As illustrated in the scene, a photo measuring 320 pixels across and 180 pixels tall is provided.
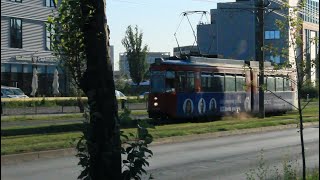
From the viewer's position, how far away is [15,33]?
2265 inches

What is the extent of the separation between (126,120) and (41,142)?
11.8 metres

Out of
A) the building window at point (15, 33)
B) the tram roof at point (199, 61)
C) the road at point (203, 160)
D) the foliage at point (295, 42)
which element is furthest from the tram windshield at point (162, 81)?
the building window at point (15, 33)

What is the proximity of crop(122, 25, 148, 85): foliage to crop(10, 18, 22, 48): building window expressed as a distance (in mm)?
16012

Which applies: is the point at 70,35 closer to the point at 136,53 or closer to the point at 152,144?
the point at 152,144

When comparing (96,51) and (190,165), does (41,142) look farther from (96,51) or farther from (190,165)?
(96,51)

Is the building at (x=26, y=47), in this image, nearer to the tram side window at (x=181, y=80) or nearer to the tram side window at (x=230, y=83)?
the tram side window at (x=230, y=83)

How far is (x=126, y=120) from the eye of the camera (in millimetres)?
5848

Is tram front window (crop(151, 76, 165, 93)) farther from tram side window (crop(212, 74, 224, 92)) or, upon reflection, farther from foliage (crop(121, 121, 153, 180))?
foliage (crop(121, 121, 153, 180))

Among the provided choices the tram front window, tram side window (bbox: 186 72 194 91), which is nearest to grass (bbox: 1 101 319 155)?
tram side window (bbox: 186 72 194 91)

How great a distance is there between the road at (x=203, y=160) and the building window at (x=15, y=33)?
41.0 metres

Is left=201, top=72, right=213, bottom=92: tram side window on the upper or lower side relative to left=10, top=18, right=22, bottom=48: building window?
lower

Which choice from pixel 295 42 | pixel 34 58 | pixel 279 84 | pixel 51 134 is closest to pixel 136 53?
pixel 34 58

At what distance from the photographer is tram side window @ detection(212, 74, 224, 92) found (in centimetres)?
2926

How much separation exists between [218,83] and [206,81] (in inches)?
42.3
